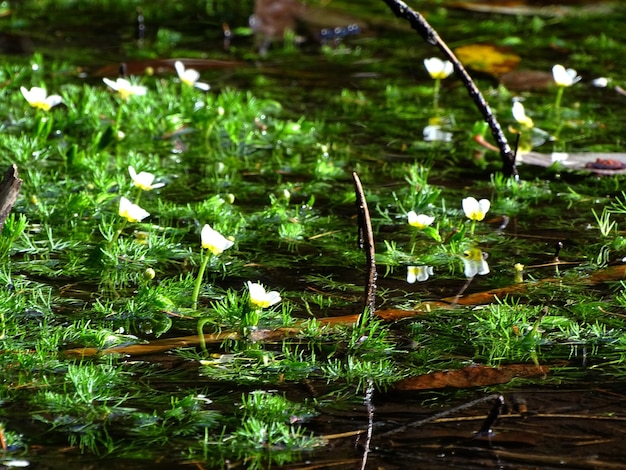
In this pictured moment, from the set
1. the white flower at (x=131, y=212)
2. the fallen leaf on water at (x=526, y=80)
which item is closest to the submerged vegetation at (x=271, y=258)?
the white flower at (x=131, y=212)

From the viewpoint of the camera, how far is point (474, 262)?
337 centimetres

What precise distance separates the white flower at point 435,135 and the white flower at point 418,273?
1681 millimetres

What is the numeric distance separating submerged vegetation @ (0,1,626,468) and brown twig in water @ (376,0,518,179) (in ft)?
0.40

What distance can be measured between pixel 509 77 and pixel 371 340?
3.74 metres

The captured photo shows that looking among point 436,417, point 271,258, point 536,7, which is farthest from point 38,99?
point 536,7

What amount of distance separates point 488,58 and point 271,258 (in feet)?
11.4

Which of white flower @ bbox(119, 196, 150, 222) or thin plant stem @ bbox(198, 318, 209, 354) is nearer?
thin plant stem @ bbox(198, 318, 209, 354)

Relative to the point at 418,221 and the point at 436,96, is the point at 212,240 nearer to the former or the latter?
the point at 418,221

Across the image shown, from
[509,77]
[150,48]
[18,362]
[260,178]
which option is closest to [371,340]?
[18,362]

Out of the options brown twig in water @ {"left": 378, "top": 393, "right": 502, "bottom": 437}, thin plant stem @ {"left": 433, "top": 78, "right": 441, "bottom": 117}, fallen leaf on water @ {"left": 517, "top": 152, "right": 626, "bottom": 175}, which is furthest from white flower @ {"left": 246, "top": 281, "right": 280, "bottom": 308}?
thin plant stem @ {"left": 433, "top": 78, "right": 441, "bottom": 117}

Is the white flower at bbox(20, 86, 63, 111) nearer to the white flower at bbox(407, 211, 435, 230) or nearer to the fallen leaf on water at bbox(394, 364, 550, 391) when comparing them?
the white flower at bbox(407, 211, 435, 230)

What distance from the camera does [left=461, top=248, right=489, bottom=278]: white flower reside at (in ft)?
10.8

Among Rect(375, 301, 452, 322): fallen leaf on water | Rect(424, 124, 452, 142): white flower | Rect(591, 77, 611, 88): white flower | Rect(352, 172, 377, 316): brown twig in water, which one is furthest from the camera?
Rect(591, 77, 611, 88): white flower

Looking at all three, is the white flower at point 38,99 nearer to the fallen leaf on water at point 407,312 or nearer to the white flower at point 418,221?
the white flower at point 418,221
